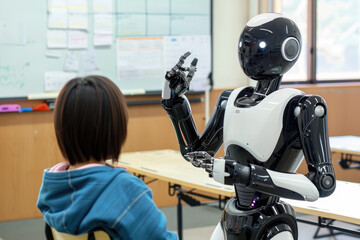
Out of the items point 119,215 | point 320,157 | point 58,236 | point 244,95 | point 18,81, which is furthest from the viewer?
point 18,81

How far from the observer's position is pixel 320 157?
5.91 feet

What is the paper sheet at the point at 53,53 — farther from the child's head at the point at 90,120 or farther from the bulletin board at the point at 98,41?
the child's head at the point at 90,120

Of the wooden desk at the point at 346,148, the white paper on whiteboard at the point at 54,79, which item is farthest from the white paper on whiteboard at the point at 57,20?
the wooden desk at the point at 346,148

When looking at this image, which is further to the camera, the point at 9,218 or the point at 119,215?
the point at 9,218

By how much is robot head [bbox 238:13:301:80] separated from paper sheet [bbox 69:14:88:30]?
250cm

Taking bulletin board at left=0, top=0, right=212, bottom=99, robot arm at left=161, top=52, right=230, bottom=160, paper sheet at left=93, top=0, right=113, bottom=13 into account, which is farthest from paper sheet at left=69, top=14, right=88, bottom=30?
robot arm at left=161, top=52, right=230, bottom=160

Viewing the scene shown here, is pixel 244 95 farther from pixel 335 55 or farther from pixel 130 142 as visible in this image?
pixel 335 55

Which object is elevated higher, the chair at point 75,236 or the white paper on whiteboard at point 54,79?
the white paper on whiteboard at point 54,79

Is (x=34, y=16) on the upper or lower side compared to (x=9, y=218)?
upper

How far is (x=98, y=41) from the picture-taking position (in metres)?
4.28

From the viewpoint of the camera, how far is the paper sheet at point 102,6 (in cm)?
425

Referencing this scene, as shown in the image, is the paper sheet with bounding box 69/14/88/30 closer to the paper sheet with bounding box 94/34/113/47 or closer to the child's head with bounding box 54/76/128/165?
the paper sheet with bounding box 94/34/113/47

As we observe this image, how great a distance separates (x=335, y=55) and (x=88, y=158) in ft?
15.3

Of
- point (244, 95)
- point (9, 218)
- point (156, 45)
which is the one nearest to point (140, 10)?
point (156, 45)
